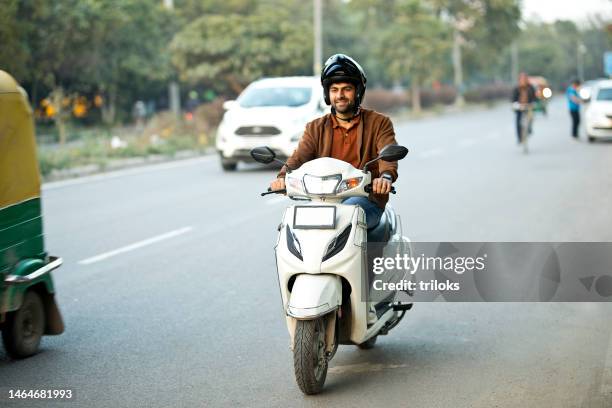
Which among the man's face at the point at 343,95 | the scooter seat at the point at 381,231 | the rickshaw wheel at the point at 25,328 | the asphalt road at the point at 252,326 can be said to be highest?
the man's face at the point at 343,95

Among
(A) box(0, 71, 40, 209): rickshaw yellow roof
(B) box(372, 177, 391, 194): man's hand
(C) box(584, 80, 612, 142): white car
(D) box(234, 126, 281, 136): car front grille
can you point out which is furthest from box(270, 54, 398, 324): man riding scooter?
(C) box(584, 80, 612, 142): white car

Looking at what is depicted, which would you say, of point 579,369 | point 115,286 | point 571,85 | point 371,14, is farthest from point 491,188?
point 371,14

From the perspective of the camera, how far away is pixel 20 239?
21.0ft

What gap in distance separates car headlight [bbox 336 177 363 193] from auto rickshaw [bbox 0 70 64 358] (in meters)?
2.12

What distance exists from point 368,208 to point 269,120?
15.1 metres

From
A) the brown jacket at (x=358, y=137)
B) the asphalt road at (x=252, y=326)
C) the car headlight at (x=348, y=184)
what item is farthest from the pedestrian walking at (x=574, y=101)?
the car headlight at (x=348, y=184)

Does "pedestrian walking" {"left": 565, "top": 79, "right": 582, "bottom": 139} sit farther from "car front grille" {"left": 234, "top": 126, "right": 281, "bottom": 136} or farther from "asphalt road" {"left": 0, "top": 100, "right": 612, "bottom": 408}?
"asphalt road" {"left": 0, "top": 100, "right": 612, "bottom": 408}

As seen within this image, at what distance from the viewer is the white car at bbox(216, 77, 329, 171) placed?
20.6 metres

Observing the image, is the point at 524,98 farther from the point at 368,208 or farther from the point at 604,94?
the point at 368,208

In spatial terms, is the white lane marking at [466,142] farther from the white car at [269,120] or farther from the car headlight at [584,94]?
the white car at [269,120]

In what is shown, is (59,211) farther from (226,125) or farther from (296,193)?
(296,193)

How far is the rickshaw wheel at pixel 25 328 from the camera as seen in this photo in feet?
21.0

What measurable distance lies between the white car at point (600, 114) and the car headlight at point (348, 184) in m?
22.3

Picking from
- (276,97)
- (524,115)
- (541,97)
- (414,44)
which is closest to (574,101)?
(524,115)
